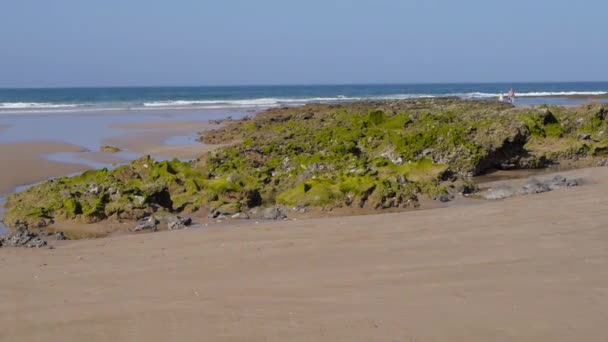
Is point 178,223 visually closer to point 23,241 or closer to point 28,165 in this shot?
point 23,241

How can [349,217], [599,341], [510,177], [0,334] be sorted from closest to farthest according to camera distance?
[599,341]
[0,334]
[349,217]
[510,177]

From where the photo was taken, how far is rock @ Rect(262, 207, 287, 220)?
30.4 ft

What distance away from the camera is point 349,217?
348 inches

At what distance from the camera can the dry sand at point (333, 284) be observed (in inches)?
166

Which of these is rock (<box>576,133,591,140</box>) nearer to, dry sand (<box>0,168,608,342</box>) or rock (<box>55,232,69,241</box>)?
dry sand (<box>0,168,608,342</box>)

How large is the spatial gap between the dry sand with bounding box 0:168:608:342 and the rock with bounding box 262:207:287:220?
1.53m

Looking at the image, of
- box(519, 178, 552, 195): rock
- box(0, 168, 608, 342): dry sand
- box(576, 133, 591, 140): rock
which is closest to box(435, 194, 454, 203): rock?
box(519, 178, 552, 195): rock

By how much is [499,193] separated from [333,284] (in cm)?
576

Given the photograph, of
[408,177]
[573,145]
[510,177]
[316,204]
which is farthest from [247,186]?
[573,145]

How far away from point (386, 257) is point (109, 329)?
2.54 metres

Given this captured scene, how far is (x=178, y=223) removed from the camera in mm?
8914

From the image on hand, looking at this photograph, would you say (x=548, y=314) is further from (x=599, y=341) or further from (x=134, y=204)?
(x=134, y=204)

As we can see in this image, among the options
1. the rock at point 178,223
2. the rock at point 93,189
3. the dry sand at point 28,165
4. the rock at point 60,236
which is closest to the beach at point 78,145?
the dry sand at point 28,165

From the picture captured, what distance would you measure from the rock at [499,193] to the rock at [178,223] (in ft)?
14.5
